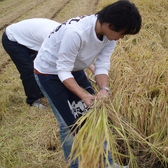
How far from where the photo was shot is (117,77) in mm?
2678

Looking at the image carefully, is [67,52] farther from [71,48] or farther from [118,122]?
[118,122]

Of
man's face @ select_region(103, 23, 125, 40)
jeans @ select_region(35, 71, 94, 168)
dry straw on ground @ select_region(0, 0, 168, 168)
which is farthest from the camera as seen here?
jeans @ select_region(35, 71, 94, 168)

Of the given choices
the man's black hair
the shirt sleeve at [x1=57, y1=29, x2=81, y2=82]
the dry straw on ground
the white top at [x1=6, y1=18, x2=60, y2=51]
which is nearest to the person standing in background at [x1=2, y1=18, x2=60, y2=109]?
the white top at [x1=6, y1=18, x2=60, y2=51]

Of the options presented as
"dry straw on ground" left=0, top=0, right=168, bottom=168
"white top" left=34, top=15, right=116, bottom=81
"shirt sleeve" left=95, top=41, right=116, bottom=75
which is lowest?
"dry straw on ground" left=0, top=0, right=168, bottom=168

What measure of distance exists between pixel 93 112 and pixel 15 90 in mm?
1993

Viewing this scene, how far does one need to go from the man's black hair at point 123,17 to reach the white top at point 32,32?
1.08 metres

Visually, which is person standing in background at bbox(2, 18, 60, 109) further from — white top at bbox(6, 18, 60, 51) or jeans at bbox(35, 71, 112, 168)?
jeans at bbox(35, 71, 112, 168)

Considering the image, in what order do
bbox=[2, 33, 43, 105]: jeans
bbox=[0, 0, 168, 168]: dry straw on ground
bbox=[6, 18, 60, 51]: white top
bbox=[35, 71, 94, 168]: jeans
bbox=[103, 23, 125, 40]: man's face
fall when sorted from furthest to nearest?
1. bbox=[2, 33, 43, 105]: jeans
2. bbox=[6, 18, 60, 51]: white top
3. bbox=[35, 71, 94, 168]: jeans
4. bbox=[0, 0, 168, 168]: dry straw on ground
5. bbox=[103, 23, 125, 40]: man's face

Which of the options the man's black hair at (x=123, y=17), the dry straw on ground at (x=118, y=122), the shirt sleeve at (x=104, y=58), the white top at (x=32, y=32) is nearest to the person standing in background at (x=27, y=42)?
the white top at (x=32, y=32)

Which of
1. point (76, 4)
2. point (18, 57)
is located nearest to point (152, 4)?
point (76, 4)

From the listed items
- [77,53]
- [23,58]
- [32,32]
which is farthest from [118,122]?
[23,58]

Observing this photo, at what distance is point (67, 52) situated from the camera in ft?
4.96

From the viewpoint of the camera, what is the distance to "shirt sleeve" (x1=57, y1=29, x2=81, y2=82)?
4.88 feet

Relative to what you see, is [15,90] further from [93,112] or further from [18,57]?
[93,112]
